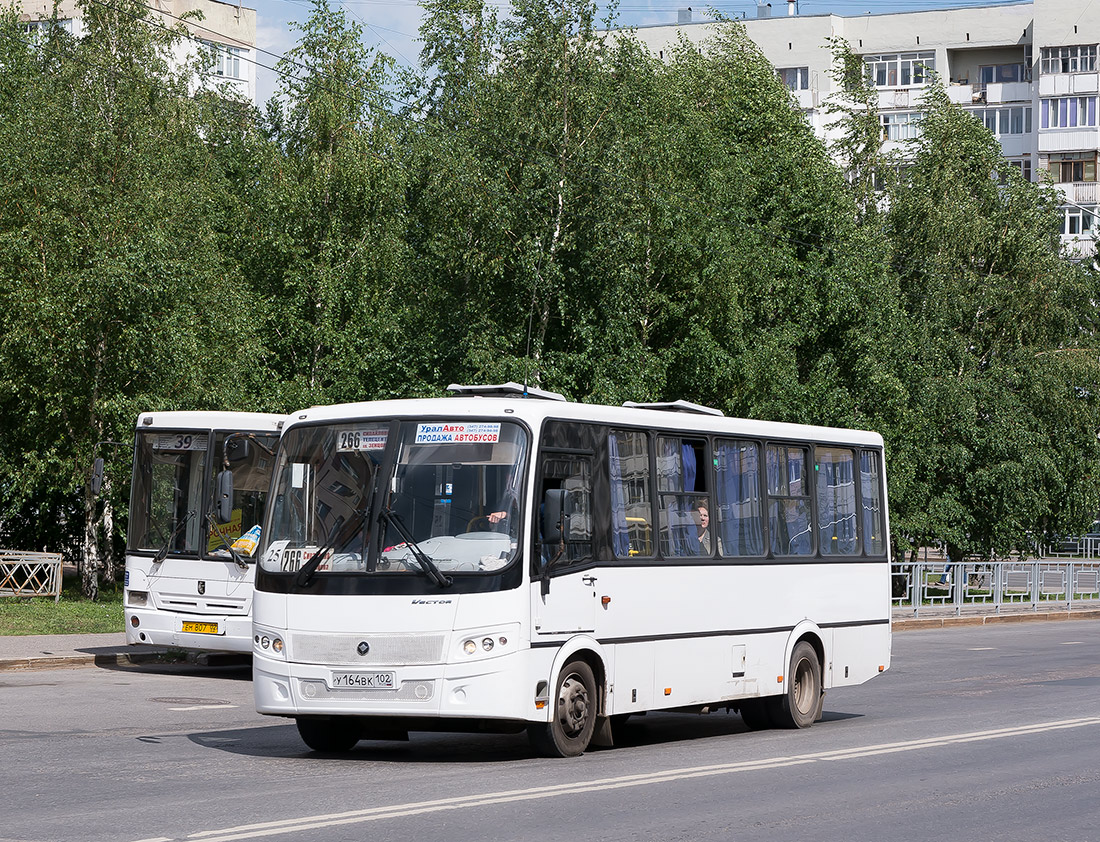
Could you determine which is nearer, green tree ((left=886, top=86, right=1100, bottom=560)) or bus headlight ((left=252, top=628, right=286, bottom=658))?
bus headlight ((left=252, top=628, right=286, bottom=658))

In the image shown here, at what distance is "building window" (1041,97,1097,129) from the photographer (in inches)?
2938

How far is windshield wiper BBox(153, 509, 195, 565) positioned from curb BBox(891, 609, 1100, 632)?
1755 centimetres

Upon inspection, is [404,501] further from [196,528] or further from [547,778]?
[196,528]

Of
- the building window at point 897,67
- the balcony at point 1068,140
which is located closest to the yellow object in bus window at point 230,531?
the balcony at point 1068,140

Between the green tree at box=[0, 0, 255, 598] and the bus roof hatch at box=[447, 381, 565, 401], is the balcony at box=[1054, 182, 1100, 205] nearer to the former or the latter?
the green tree at box=[0, 0, 255, 598]

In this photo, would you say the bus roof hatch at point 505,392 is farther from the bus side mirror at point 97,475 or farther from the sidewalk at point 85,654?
the bus side mirror at point 97,475

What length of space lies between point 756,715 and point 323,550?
18.0ft

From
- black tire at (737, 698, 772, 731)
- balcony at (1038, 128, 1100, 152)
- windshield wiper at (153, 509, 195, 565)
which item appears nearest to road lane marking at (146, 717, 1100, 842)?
black tire at (737, 698, 772, 731)

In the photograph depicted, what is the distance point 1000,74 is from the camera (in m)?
81.8

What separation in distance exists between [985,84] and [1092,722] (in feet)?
236

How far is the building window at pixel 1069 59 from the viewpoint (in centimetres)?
7488

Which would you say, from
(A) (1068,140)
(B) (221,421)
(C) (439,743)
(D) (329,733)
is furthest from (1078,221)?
(D) (329,733)

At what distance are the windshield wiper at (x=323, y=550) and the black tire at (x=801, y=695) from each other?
5.04 meters

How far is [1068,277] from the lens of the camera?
5059 centimetres
